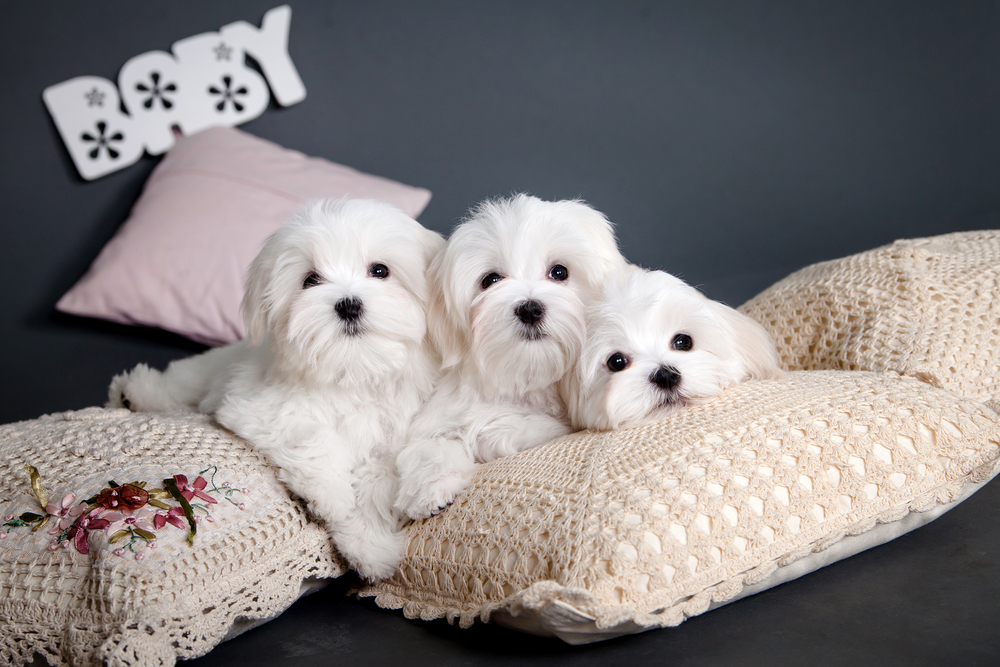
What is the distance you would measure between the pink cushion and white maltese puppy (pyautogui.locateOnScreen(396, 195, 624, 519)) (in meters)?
1.44

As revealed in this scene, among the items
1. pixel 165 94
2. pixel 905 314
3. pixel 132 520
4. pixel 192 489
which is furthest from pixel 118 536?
pixel 165 94

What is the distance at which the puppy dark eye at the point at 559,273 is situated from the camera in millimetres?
1771

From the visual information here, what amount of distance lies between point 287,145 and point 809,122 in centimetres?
268

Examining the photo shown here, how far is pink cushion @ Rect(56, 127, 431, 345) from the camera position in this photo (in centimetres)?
309

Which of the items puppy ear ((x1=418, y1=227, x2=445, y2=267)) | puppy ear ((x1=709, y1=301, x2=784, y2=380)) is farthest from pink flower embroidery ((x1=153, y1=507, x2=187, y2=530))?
puppy ear ((x1=709, y1=301, x2=784, y2=380))

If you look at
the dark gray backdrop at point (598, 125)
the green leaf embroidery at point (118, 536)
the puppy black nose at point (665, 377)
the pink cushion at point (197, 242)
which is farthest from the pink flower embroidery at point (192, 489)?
the dark gray backdrop at point (598, 125)

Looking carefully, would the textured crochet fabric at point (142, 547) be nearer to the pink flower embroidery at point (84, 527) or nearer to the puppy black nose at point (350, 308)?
the pink flower embroidery at point (84, 527)

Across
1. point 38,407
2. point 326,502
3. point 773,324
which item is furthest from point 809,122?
point 38,407

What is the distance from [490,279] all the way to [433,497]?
19.2 inches

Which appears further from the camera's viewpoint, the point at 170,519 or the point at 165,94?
A: the point at 165,94

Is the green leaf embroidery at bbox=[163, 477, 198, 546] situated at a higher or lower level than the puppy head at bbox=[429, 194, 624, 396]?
lower

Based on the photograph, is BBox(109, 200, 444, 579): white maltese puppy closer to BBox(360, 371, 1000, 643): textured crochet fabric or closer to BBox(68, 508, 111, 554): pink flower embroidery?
BBox(360, 371, 1000, 643): textured crochet fabric

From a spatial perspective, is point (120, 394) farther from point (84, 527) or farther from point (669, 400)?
point (669, 400)

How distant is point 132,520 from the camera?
1412mm
